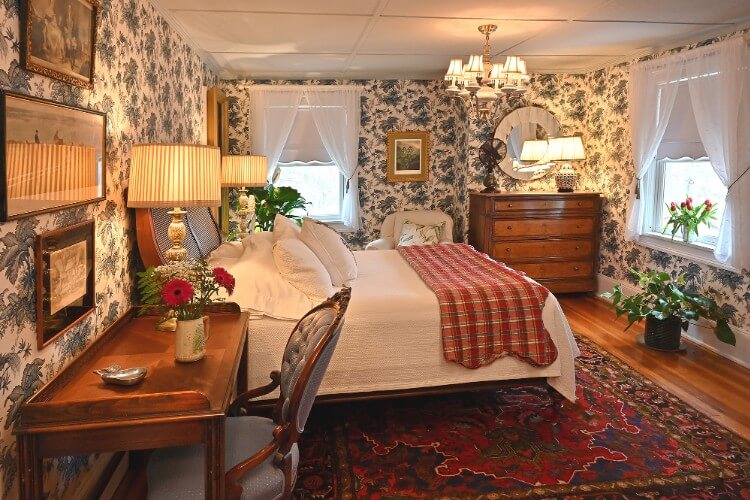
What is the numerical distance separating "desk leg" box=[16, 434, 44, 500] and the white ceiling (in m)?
2.64

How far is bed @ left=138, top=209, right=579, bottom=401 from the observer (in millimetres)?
3039

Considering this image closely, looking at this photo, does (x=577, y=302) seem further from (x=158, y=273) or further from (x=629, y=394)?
(x=158, y=273)

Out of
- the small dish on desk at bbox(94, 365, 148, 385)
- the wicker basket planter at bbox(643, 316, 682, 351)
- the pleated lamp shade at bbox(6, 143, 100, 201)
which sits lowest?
the wicker basket planter at bbox(643, 316, 682, 351)

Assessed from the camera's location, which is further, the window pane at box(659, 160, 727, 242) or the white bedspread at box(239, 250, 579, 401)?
the window pane at box(659, 160, 727, 242)

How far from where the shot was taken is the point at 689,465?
9.15 feet

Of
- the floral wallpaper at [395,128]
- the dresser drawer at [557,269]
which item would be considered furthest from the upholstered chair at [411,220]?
the dresser drawer at [557,269]

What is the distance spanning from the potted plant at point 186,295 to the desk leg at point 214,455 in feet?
1.37

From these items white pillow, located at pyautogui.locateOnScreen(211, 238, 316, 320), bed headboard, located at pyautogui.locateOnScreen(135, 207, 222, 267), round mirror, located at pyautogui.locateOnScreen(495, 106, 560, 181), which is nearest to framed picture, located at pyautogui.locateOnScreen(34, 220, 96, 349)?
bed headboard, located at pyautogui.locateOnScreen(135, 207, 222, 267)

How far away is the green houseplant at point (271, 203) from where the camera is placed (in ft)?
19.6

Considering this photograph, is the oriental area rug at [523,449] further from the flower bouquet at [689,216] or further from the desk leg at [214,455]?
the flower bouquet at [689,216]

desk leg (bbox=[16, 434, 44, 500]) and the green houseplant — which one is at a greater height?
the green houseplant

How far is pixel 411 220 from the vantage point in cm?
637

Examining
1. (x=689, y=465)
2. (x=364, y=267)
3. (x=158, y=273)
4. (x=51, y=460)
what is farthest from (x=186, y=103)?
(x=689, y=465)

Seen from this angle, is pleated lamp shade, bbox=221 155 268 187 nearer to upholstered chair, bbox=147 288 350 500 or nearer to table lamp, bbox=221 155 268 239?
table lamp, bbox=221 155 268 239
